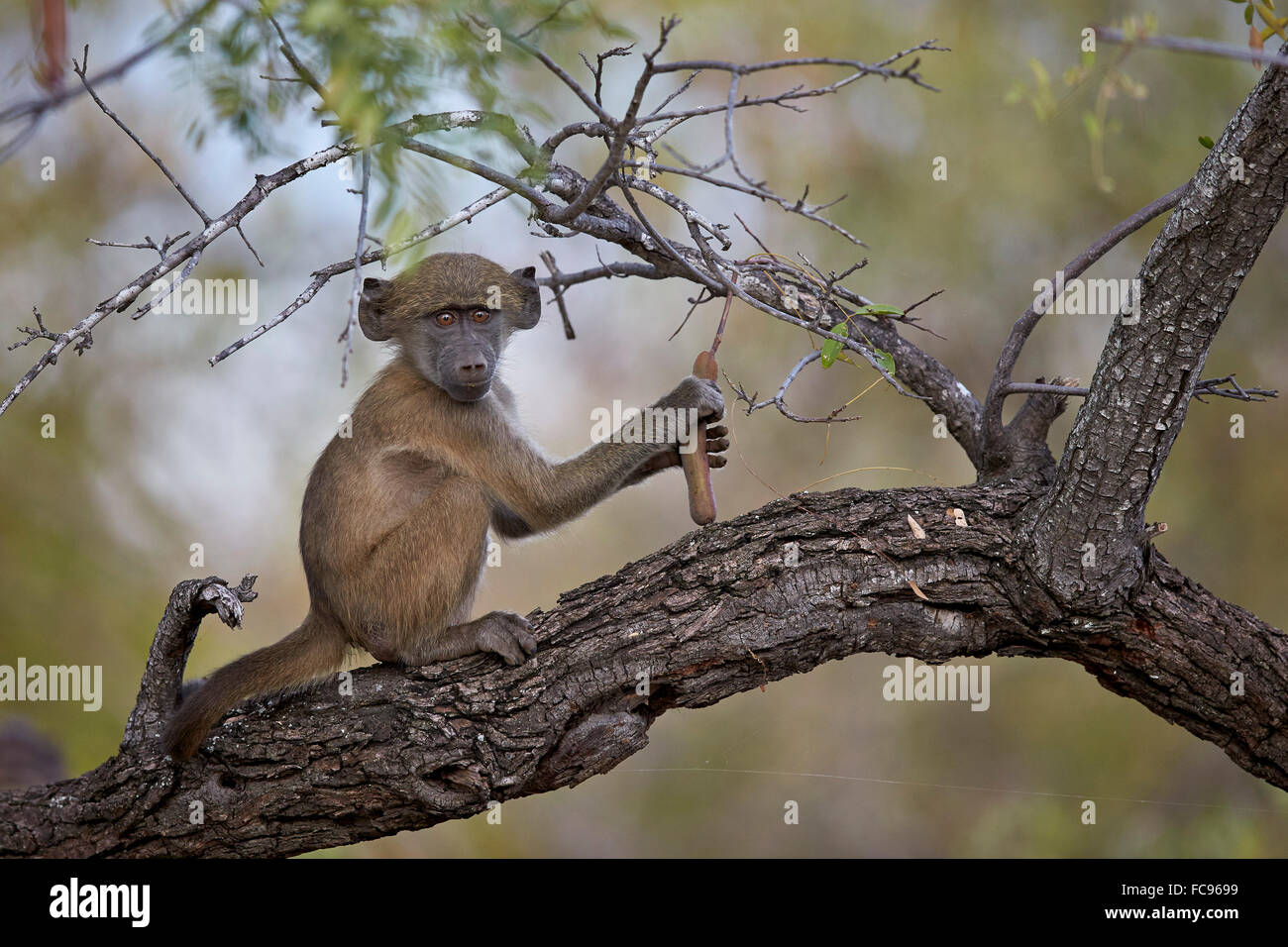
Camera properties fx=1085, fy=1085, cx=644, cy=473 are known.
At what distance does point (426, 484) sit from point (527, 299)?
1.00 m

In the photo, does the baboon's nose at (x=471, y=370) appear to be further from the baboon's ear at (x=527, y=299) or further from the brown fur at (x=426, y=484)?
the baboon's ear at (x=527, y=299)

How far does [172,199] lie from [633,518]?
4991 mm

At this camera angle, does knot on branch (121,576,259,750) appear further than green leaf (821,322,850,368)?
Yes

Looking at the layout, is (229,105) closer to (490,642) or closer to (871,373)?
(490,642)

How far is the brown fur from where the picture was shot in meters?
4.40

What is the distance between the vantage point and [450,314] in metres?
4.75

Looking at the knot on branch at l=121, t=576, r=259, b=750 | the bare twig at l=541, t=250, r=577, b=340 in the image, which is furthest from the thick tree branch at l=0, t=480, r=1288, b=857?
the bare twig at l=541, t=250, r=577, b=340

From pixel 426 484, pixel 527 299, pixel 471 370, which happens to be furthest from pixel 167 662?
pixel 527 299

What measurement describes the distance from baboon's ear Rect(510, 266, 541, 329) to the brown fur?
0.01 m

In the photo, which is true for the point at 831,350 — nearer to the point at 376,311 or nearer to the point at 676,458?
the point at 676,458

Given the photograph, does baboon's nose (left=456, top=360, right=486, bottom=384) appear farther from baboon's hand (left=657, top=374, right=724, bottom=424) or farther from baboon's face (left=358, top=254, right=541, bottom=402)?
baboon's hand (left=657, top=374, right=724, bottom=424)

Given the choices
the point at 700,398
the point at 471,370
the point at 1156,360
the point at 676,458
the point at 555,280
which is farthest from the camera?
the point at 555,280
